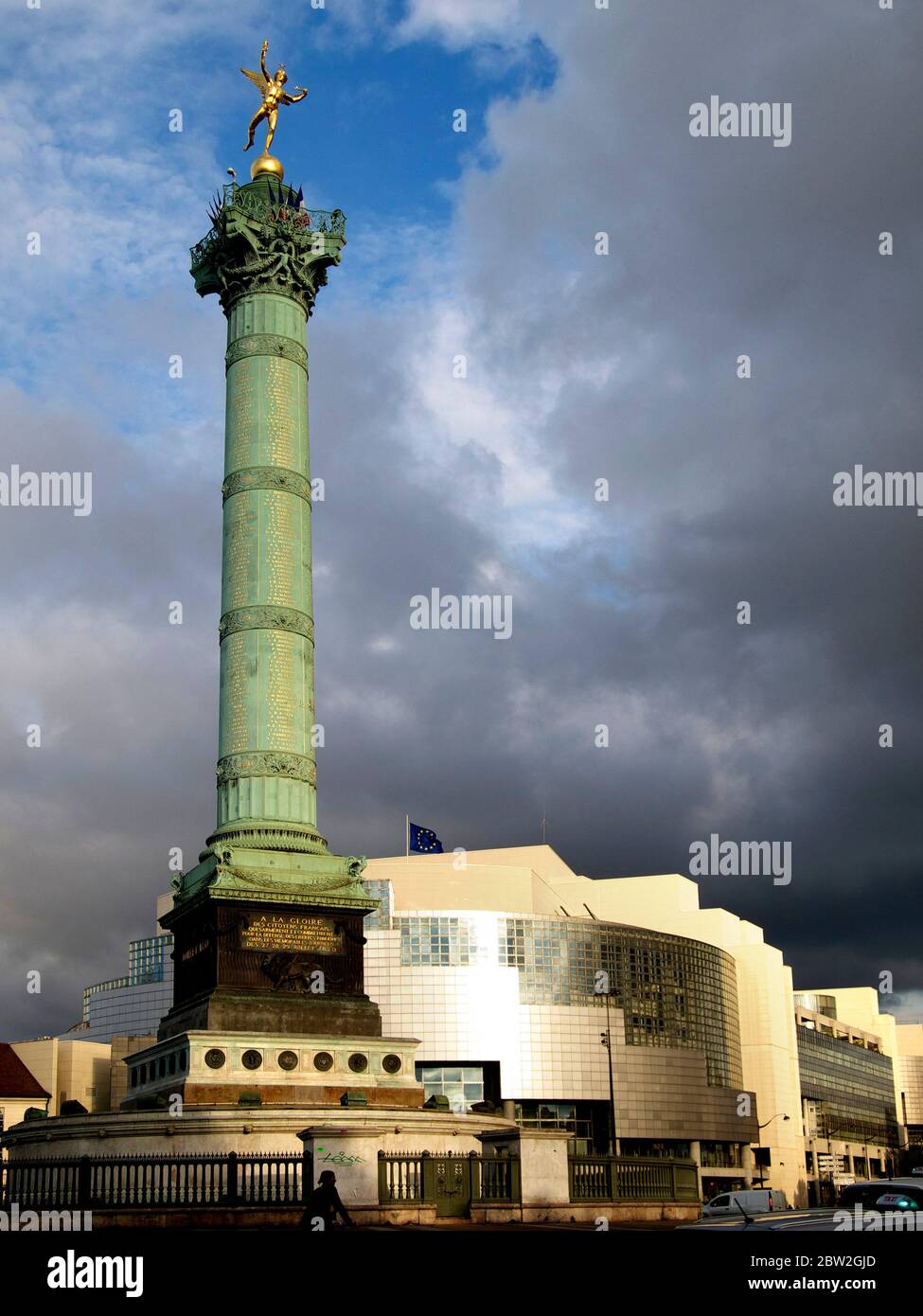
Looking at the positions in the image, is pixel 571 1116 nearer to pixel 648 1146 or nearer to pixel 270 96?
pixel 648 1146

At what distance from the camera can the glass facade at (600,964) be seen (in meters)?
95.1

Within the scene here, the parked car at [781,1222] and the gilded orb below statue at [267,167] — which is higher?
the gilded orb below statue at [267,167]

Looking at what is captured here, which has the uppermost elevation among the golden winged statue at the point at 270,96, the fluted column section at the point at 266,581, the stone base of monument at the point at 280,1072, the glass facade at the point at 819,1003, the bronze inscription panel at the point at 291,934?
the golden winged statue at the point at 270,96

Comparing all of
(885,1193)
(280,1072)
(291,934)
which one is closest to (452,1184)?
(885,1193)

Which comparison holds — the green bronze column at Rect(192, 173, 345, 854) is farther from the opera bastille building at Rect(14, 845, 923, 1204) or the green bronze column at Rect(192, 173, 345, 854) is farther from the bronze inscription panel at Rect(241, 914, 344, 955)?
the opera bastille building at Rect(14, 845, 923, 1204)

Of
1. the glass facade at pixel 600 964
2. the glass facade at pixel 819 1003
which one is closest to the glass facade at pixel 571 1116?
the glass facade at pixel 600 964

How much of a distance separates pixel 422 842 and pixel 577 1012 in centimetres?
1567

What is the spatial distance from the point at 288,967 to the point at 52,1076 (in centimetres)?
7206

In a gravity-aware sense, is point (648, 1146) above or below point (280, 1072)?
below

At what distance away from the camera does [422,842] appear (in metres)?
95.9

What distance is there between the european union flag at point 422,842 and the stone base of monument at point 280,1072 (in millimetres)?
46380

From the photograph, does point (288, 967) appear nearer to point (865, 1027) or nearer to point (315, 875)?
point (315, 875)

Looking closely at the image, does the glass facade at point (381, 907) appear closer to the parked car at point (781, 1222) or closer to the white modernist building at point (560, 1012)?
the white modernist building at point (560, 1012)
